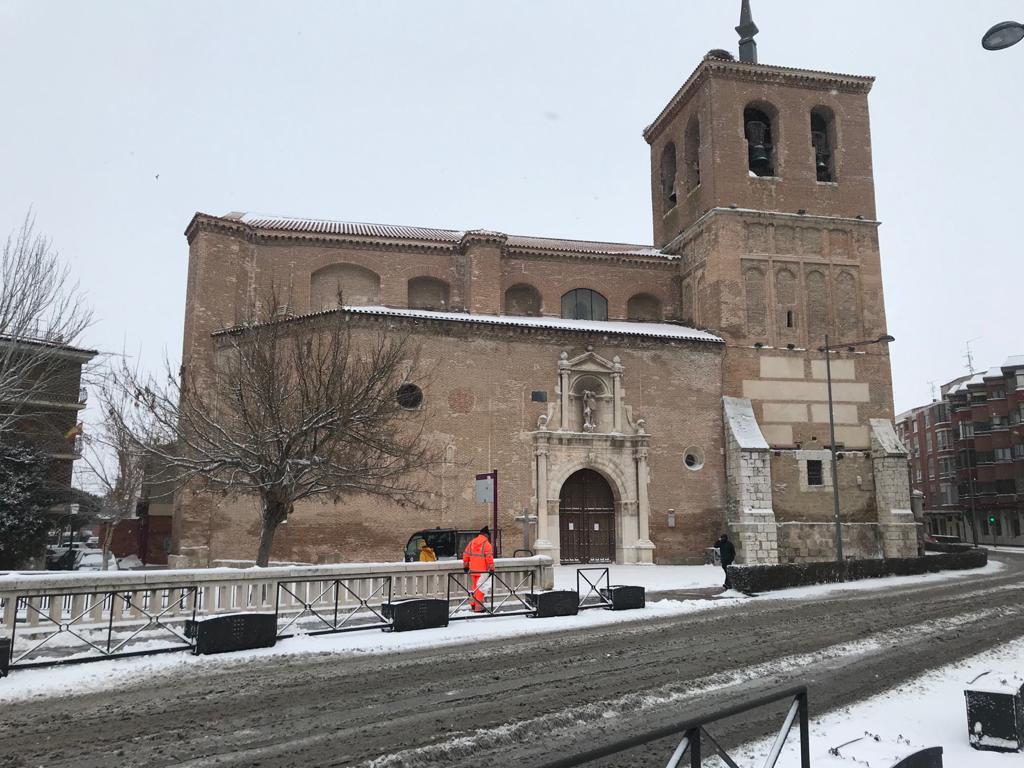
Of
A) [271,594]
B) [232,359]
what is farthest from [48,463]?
[271,594]

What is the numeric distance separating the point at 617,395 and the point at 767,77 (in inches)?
543

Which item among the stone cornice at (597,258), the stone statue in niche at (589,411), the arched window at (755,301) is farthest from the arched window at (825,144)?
the stone statue in niche at (589,411)

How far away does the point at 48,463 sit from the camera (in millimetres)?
24609

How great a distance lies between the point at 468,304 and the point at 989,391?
148 ft

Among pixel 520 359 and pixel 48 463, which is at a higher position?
pixel 520 359

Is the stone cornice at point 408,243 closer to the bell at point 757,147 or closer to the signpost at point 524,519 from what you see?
the bell at point 757,147

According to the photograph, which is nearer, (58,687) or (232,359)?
(58,687)

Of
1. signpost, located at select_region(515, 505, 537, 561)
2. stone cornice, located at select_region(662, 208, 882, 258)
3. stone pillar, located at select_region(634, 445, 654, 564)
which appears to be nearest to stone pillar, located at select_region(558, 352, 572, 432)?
stone pillar, located at select_region(634, 445, 654, 564)

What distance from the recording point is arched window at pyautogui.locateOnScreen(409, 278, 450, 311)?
27859 millimetres

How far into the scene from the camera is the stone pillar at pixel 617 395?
25.6 metres

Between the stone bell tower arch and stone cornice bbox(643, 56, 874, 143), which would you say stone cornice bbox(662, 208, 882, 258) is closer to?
stone cornice bbox(643, 56, 874, 143)

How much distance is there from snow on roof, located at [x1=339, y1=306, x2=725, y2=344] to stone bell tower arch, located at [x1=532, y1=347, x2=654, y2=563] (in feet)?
3.63

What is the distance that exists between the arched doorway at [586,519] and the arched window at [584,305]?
6485 millimetres

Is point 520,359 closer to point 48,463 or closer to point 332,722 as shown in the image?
point 48,463
